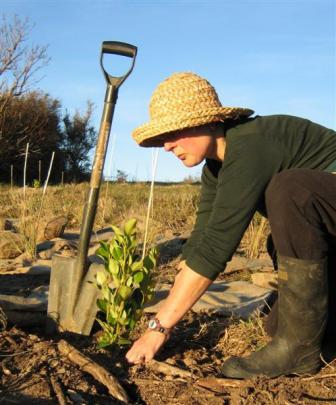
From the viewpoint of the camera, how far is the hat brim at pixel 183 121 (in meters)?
2.18

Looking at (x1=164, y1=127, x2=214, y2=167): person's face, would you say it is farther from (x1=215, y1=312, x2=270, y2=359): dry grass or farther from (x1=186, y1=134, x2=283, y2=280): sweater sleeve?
(x1=215, y1=312, x2=270, y2=359): dry grass

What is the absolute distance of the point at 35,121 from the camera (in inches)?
778

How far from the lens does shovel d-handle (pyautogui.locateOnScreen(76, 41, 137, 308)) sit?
286 cm

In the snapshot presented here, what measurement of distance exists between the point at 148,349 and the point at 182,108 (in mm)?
1038

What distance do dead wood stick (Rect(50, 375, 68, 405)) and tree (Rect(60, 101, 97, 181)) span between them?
1977cm

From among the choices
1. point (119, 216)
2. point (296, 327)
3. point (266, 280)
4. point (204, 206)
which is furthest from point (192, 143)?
point (119, 216)

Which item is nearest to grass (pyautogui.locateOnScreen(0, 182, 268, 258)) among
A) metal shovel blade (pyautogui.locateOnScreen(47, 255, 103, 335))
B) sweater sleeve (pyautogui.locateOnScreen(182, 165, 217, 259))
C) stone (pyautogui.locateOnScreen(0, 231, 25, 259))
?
stone (pyautogui.locateOnScreen(0, 231, 25, 259))

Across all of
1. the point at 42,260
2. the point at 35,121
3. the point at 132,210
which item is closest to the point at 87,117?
the point at 35,121

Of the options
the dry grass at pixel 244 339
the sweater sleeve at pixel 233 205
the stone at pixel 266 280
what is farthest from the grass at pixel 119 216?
the sweater sleeve at pixel 233 205

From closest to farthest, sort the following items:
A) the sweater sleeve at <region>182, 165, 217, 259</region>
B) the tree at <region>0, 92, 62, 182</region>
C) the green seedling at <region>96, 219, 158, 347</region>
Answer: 1. the green seedling at <region>96, 219, 158, 347</region>
2. the sweater sleeve at <region>182, 165, 217, 259</region>
3. the tree at <region>0, 92, 62, 182</region>

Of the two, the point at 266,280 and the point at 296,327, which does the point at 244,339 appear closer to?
the point at 296,327

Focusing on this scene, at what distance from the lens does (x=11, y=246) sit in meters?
5.21

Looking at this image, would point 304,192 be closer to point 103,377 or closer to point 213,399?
point 213,399

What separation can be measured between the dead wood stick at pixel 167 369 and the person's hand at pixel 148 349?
3cm
